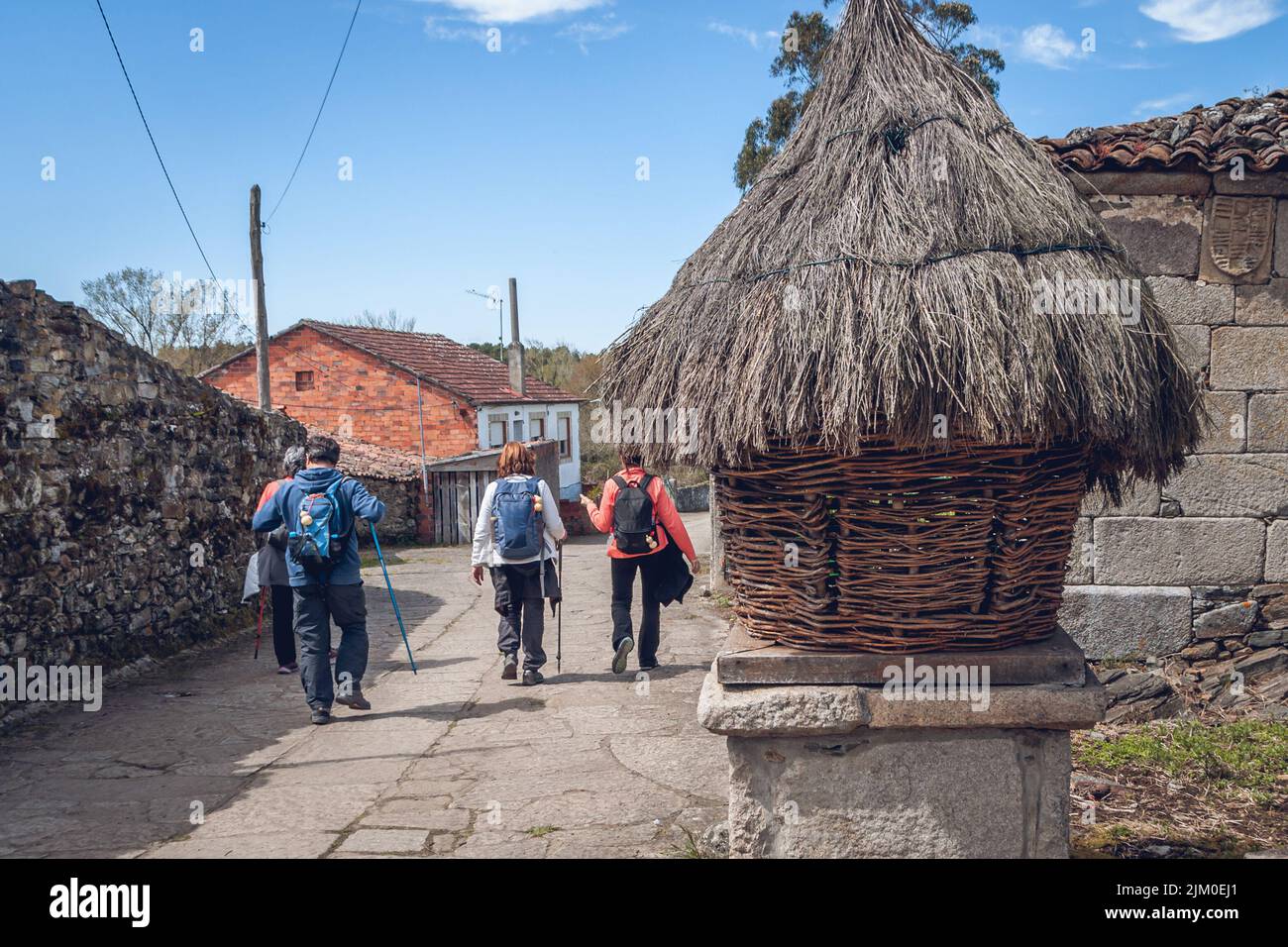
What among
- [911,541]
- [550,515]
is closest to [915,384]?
[911,541]

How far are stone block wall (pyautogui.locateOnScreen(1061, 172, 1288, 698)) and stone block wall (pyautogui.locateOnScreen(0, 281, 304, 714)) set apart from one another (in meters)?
6.68

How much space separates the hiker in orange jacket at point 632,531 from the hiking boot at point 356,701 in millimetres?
1710

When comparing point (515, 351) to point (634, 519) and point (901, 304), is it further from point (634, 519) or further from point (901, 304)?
point (901, 304)

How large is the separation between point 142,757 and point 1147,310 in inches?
213

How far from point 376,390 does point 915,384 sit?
83.2 feet

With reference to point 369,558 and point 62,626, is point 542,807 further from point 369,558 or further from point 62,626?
point 369,558

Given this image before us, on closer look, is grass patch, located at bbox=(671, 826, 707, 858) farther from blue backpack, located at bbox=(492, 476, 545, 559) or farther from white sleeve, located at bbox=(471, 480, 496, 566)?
white sleeve, located at bbox=(471, 480, 496, 566)

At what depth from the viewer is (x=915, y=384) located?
9.64 ft

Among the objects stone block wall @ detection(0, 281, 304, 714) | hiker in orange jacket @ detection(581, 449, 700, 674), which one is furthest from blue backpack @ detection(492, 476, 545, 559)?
stone block wall @ detection(0, 281, 304, 714)

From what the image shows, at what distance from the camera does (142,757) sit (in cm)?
571

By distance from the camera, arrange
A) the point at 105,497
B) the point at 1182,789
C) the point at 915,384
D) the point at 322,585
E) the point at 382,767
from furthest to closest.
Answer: the point at 105,497 < the point at 322,585 < the point at 382,767 < the point at 1182,789 < the point at 915,384

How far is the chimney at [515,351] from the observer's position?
29953 mm

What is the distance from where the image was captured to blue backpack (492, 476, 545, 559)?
6996 millimetres

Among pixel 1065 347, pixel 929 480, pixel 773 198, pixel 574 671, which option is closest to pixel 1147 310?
pixel 1065 347
